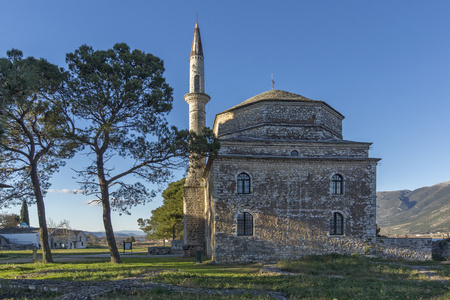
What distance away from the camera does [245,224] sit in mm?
19984

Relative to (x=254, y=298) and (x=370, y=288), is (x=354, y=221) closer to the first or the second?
(x=370, y=288)

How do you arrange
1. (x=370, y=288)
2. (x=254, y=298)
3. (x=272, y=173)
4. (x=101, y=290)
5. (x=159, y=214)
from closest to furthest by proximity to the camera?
(x=254, y=298) → (x=101, y=290) → (x=370, y=288) → (x=272, y=173) → (x=159, y=214)

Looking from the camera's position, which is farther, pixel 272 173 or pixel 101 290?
pixel 272 173

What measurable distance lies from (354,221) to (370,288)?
955cm

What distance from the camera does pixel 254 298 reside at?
9.31m

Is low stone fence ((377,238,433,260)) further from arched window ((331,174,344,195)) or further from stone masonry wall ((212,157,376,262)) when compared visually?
arched window ((331,174,344,195))

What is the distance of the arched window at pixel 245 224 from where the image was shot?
784 inches

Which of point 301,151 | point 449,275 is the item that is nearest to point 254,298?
point 449,275

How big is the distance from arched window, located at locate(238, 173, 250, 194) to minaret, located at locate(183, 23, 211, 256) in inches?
138

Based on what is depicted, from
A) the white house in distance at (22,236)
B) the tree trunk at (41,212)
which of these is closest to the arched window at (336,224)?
the tree trunk at (41,212)

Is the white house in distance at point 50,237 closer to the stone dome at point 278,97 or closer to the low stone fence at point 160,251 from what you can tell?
the low stone fence at point 160,251

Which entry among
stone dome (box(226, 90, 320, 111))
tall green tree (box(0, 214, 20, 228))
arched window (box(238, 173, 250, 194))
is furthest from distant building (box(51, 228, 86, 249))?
arched window (box(238, 173, 250, 194))

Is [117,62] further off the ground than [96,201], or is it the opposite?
[117,62]

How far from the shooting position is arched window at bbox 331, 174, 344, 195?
21.1 metres
